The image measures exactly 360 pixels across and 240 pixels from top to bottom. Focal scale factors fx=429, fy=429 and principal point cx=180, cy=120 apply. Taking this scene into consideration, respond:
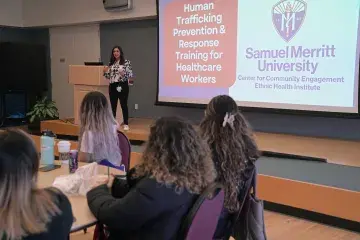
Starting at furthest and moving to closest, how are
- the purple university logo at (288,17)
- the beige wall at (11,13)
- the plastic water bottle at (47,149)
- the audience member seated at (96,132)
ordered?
1. the beige wall at (11,13)
2. the purple university logo at (288,17)
3. the audience member seated at (96,132)
4. the plastic water bottle at (47,149)

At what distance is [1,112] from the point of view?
8836mm

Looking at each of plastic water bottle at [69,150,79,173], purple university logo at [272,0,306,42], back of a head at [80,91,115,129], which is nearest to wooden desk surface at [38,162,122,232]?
plastic water bottle at [69,150,79,173]

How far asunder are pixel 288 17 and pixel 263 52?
48cm

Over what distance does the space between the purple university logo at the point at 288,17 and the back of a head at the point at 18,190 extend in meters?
3.94

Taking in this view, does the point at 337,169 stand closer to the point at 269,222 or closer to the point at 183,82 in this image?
the point at 269,222

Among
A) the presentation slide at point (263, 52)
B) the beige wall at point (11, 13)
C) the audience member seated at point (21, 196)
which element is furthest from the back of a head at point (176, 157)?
the beige wall at point (11, 13)

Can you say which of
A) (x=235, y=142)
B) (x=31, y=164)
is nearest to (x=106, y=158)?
(x=235, y=142)

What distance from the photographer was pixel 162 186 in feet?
5.35

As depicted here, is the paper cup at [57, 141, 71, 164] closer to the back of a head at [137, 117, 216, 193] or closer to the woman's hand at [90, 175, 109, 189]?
the woman's hand at [90, 175, 109, 189]

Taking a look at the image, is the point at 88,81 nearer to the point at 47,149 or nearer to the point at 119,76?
the point at 119,76

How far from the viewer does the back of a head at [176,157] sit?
167cm

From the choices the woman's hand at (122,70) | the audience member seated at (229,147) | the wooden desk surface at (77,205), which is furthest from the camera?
the woman's hand at (122,70)

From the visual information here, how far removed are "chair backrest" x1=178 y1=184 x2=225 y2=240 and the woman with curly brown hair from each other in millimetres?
32

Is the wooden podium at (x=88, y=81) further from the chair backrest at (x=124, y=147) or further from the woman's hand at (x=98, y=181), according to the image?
the woman's hand at (x=98, y=181)
